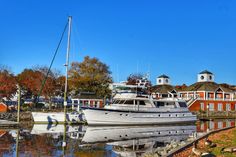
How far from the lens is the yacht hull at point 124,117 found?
1777 inches

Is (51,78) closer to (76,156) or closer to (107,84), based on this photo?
(107,84)

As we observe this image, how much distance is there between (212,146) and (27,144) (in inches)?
562

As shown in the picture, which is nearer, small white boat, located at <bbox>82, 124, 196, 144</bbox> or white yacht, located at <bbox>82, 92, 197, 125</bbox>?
small white boat, located at <bbox>82, 124, 196, 144</bbox>

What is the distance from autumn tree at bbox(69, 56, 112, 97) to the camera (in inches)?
2784

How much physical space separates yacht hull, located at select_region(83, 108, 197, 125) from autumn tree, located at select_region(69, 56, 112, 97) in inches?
841

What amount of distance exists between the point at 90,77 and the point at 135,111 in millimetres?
26637

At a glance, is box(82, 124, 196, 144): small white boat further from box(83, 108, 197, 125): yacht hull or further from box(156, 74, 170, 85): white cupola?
box(156, 74, 170, 85): white cupola

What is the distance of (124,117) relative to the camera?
4650 cm

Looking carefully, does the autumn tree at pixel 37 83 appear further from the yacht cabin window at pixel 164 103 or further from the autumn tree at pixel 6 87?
the yacht cabin window at pixel 164 103

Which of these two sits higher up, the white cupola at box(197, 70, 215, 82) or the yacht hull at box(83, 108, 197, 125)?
the white cupola at box(197, 70, 215, 82)

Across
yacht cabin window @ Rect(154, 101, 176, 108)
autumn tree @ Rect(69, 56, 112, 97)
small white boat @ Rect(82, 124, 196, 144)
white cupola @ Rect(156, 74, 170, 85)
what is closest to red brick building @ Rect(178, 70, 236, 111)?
white cupola @ Rect(156, 74, 170, 85)

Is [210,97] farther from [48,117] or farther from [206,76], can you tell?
[48,117]

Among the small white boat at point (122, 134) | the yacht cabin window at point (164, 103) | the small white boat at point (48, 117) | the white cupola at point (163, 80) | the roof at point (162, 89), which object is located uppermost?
the white cupola at point (163, 80)

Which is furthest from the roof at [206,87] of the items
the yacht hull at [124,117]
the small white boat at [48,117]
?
the small white boat at [48,117]
